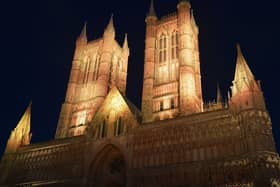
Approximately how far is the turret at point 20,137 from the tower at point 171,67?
679 inches

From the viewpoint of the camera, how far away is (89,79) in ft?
198

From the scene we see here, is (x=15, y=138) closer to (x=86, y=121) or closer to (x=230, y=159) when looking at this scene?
(x=86, y=121)

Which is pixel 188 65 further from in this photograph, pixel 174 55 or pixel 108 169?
pixel 108 169

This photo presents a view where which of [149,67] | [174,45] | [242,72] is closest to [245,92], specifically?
[242,72]

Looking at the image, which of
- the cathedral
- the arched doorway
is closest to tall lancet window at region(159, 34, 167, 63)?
the cathedral

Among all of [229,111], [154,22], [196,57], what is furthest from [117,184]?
[154,22]

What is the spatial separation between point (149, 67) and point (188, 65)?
276 inches

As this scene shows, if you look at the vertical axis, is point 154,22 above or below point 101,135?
above

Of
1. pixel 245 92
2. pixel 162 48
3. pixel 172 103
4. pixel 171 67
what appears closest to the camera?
pixel 245 92

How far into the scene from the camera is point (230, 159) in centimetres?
2395

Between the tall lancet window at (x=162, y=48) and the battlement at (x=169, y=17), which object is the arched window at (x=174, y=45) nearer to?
the tall lancet window at (x=162, y=48)

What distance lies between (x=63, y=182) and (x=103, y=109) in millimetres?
8420

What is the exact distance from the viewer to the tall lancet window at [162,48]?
2185 inches

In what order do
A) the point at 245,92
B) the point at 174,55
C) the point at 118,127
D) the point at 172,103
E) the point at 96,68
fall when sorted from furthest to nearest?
the point at 96,68 → the point at 174,55 → the point at 172,103 → the point at 118,127 → the point at 245,92
